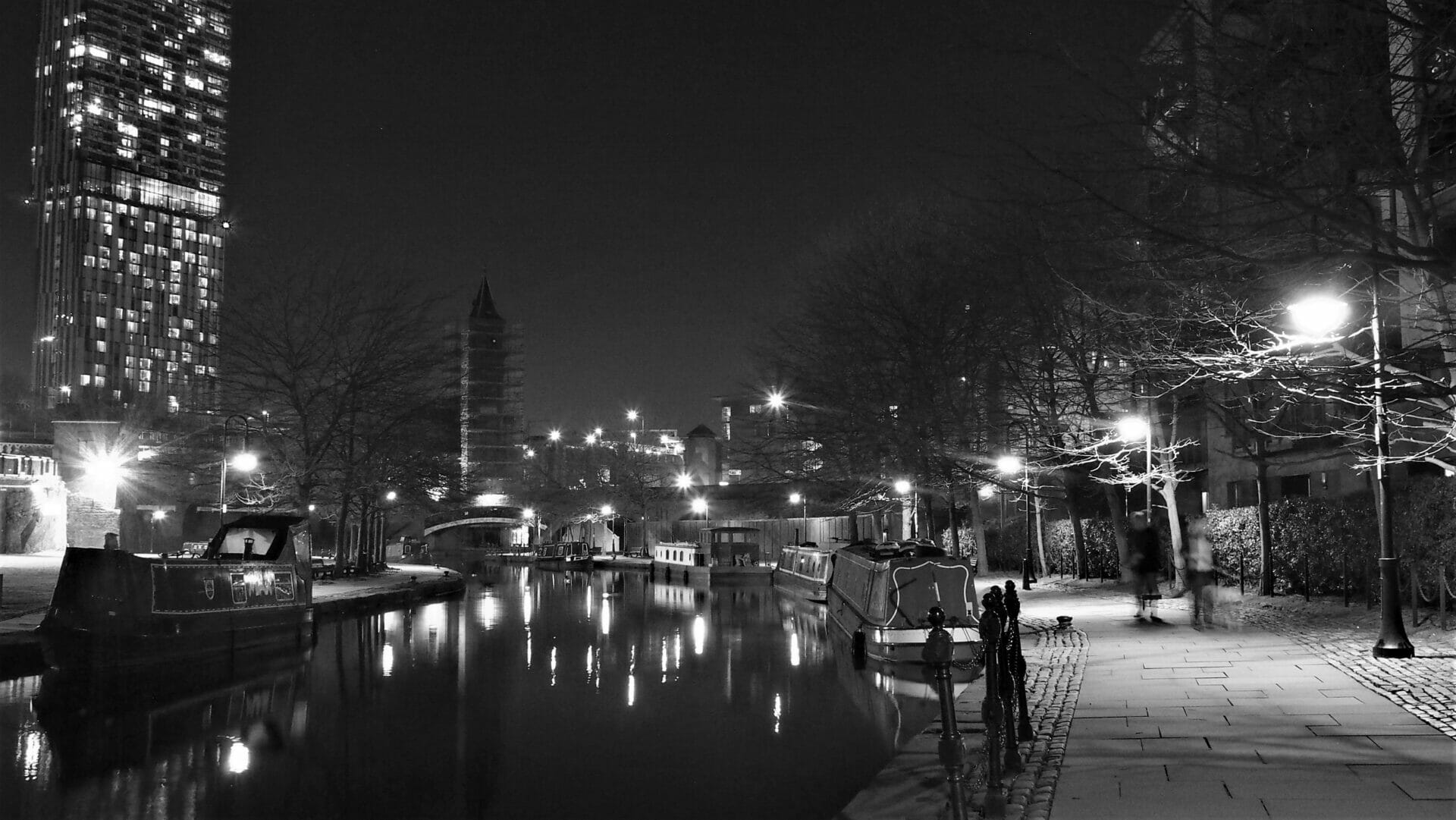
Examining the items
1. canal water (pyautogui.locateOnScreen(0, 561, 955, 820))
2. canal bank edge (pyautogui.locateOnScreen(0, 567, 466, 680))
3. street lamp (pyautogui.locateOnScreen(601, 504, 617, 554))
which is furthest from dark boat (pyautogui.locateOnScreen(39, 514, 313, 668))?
street lamp (pyautogui.locateOnScreen(601, 504, 617, 554))

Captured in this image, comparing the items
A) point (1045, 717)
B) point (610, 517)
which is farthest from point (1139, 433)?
point (610, 517)

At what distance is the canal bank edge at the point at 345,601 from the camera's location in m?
16.8

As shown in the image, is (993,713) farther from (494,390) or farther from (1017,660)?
(494,390)

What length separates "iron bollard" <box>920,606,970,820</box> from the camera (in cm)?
637

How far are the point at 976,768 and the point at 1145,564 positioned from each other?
11.0m

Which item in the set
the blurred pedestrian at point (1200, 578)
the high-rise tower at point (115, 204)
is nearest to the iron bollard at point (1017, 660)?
the blurred pedestrian at point (1200, 578)

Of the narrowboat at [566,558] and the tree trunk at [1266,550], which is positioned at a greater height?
the tree trunk at [1266,550]

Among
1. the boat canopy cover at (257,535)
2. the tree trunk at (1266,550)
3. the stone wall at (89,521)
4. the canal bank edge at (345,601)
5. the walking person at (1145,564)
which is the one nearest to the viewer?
the canal bank edge at (345,601)

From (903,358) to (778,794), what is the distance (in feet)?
81.1

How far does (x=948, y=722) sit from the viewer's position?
21.5ft

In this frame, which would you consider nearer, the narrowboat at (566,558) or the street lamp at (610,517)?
the narrowboat at (566,558)

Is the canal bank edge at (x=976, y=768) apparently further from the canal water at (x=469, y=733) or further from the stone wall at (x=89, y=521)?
the stone wall at (x=89, y=521)

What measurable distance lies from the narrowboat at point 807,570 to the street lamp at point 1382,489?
676 inches

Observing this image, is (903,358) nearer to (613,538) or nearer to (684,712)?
(684,712)
